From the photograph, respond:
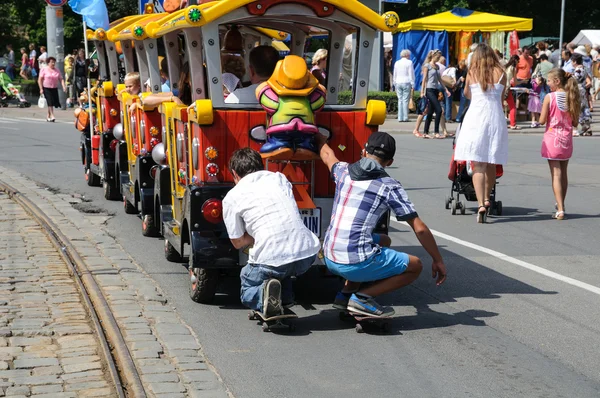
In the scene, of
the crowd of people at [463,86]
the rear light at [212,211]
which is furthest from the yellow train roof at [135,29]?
the crowd of people at [463,86]

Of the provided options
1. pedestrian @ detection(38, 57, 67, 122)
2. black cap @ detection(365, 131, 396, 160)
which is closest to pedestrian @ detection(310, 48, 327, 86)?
black cap @ detection(365, 131, 396, 160)

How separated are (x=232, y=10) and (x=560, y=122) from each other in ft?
18.7

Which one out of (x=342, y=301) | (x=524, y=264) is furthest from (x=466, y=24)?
(x=342, y=301)

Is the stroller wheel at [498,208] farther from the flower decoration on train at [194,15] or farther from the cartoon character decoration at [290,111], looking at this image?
the flower decoration on train at [194,15]

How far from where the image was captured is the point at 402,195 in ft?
21.4

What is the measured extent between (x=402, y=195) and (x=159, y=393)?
219 centimetres

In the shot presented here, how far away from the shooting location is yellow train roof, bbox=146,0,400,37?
272 inches

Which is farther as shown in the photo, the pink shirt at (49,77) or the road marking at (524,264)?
the pink shirt at (49,77)

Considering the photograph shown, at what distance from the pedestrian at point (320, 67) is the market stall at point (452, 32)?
1952 centimetres

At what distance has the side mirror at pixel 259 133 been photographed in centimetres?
722

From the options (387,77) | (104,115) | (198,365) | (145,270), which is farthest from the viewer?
(387,77)

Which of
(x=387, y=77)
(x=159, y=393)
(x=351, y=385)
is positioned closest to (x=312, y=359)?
(x=351, y=385)

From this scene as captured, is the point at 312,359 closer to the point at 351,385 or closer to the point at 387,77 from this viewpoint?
the point at 351,385

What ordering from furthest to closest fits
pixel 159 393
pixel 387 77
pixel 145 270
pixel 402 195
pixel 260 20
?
pixel 387 77
pixel 145 270
pixel 260 20
pixel 402 195
pixel 159 393
